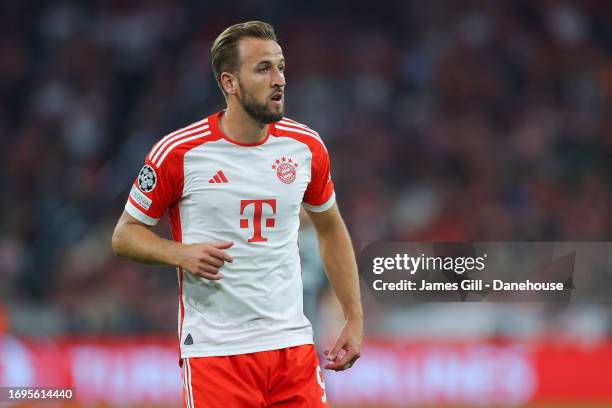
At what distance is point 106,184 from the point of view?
39.7 ft

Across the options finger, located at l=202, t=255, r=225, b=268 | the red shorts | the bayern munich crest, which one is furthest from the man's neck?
the red shorts

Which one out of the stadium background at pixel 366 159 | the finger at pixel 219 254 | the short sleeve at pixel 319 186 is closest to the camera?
the finger at pixel 219 254

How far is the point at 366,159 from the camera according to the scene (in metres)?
12.1

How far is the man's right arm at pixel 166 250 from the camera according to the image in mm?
3596

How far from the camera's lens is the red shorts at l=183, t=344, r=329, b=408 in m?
3.79

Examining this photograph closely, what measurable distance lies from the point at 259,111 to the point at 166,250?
595 millimetres

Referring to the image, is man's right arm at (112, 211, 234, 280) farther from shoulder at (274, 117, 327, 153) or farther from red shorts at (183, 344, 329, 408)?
shoulder at (274, 117, 327, 153)

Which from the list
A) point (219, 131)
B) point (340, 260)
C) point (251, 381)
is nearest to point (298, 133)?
point (219, 131)

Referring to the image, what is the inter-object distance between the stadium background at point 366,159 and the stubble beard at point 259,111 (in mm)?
5081

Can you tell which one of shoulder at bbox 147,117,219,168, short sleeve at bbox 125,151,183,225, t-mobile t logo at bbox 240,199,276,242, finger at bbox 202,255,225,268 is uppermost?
shoulder at bbox 147,117,219,168

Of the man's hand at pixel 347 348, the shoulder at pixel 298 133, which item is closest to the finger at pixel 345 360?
the man's hand at pixel 347 348

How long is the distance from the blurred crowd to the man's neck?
6360 millimetres

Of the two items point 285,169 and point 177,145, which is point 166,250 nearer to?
point 177,145

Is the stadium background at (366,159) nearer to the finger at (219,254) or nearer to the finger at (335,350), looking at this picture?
the finger at (335,350)
